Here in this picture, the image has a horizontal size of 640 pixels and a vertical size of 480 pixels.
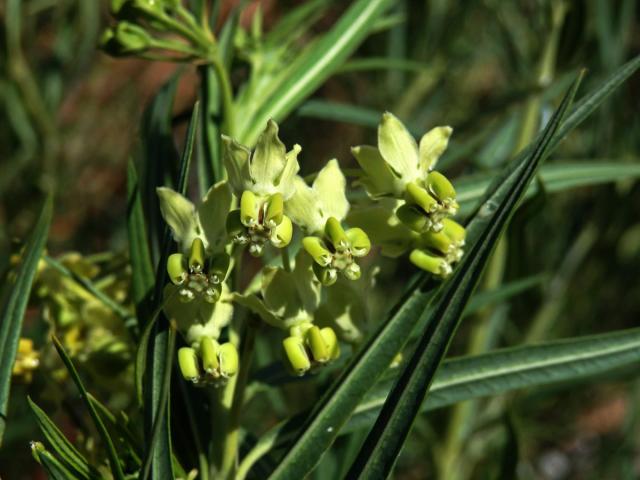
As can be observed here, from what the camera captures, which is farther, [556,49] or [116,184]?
[116,184]

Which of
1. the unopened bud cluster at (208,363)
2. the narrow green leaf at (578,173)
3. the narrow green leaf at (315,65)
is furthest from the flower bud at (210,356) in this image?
the narrow green leaf at (578,173)

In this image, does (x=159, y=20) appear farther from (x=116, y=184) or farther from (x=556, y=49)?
(x=116, y=184)

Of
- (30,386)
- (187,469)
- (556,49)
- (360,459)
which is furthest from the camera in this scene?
(556,49)

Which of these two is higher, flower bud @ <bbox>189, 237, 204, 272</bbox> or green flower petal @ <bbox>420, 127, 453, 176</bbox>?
green flower petal @ <bbox>420, 127, 453, 176</bbox>

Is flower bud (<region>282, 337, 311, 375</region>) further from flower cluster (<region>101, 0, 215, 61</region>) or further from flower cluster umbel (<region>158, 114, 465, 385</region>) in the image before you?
flower cluster (<region>101, 0, 215, 61</region>)

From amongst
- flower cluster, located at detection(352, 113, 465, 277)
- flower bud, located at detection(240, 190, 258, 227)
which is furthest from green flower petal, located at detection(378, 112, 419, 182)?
flower bud, located at detection(240, 190, 258, 227)

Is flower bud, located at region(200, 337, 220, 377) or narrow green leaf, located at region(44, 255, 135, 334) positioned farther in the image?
narrow green leaf, located at region(44, 255, 135, 334)

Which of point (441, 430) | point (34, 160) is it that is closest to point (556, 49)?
point (441, 430)

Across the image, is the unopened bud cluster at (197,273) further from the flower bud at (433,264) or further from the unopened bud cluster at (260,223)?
the flower bud at (433,264)
